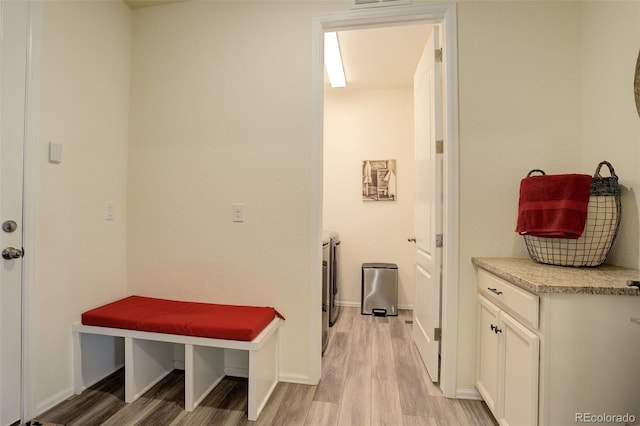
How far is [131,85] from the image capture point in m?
2.16

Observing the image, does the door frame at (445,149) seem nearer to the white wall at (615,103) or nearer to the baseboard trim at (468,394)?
the baseboard trim at (468,394)

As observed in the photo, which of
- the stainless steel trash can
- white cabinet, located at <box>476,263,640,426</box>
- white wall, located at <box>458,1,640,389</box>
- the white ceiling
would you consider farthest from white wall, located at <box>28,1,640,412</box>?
the stainless steel trash can

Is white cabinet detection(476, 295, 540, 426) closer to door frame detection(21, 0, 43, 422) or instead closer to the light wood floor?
the light wood floor

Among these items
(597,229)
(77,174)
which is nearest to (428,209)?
(597,229)

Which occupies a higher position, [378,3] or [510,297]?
[378,3]

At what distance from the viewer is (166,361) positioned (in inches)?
80.3

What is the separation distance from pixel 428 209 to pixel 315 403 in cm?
146

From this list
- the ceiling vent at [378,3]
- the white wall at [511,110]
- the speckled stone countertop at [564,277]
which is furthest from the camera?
the ceiling vent at [378,3]

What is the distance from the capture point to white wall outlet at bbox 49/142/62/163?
5.33ft

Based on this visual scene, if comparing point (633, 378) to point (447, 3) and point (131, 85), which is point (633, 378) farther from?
point (131, 85)

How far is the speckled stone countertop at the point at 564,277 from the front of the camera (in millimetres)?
A: 1082

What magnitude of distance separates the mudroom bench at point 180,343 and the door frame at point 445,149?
38cm

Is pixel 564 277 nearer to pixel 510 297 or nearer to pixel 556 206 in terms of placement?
pixel 510 297

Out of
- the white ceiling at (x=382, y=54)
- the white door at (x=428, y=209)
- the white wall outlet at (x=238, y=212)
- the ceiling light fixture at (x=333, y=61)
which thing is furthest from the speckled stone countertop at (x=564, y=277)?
the ceiling light fixture at (x=333, y=61)
